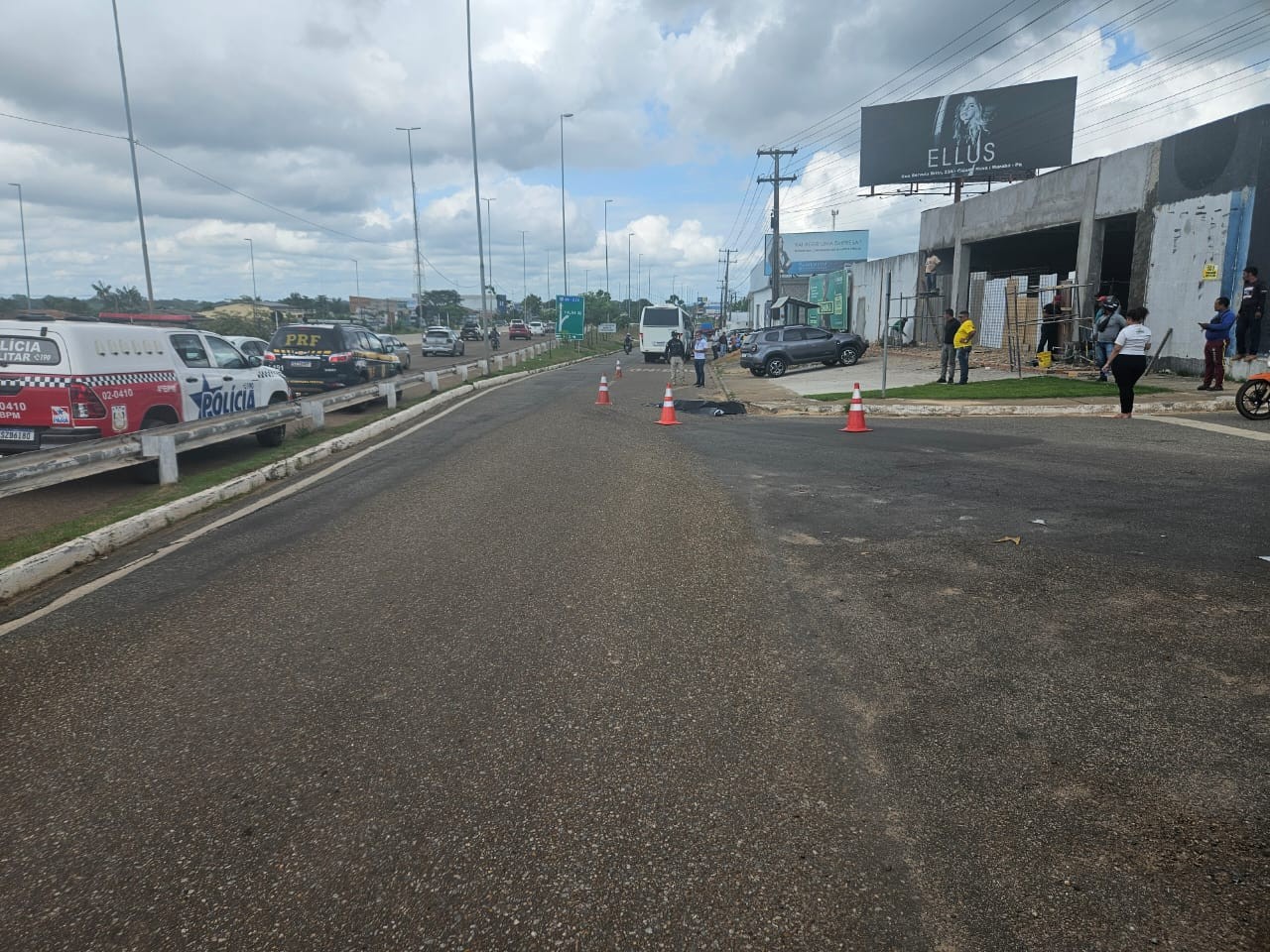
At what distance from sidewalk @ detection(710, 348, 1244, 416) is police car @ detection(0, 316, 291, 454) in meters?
10.8

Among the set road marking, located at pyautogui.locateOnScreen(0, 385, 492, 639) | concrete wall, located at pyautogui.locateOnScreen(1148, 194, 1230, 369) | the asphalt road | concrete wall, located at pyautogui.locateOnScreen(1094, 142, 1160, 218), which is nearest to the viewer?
the asphalt road

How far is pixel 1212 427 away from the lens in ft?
39.0

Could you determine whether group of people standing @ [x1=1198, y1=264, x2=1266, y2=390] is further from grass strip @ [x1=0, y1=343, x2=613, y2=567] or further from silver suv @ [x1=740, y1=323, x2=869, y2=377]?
grass strip @ [x1=0, y1=343, x2=613, y2=567]

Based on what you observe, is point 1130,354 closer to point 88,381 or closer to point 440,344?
point 88,381

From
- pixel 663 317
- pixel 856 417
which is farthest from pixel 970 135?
pixel 856 417

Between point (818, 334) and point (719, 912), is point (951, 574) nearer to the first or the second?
point (719, 912)

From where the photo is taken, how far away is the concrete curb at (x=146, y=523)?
5.74 m

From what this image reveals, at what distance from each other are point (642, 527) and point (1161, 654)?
385cm

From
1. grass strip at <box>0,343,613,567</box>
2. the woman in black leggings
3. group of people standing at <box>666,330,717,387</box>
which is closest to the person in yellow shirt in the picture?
the woman in black leggings

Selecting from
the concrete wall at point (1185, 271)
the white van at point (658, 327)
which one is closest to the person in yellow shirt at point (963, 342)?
the concrete wall at point (1185, 271)

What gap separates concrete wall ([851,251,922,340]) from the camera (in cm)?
3422

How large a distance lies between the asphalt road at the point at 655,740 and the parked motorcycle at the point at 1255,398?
265 inches

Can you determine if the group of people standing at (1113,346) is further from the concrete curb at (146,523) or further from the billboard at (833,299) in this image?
the billboard at (833,299)

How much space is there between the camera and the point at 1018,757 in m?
3.29
